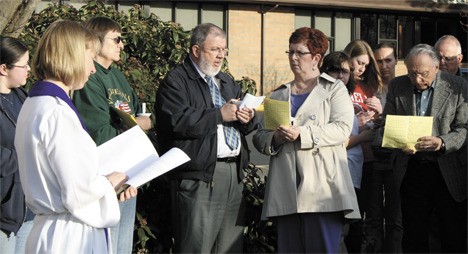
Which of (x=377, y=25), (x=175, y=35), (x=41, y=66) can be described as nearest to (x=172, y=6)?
(x=377, y=25)

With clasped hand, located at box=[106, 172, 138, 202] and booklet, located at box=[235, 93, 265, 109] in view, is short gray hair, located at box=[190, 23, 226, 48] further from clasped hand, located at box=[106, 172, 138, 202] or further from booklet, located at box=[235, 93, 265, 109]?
clasped hand, located at box=[106, 172, 138, 202]

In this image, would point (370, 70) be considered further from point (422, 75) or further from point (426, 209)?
point (426, 209)

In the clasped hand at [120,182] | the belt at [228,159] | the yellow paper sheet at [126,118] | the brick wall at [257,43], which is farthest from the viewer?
the brick wall at [257,43]

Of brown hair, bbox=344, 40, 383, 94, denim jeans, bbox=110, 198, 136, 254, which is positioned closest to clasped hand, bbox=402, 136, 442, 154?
brown hair, bbox=344, 40, 383, 94

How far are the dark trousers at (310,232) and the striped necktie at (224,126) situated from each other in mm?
712

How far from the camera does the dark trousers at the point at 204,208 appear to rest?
21.7 ft

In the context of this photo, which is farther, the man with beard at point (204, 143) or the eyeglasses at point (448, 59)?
the eyeglasses at point (448, 59)

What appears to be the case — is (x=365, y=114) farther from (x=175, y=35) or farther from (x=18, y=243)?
(x=18, y=243)

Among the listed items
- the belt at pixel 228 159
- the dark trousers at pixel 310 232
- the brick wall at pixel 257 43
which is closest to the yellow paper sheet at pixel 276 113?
the belt at pixel 228 159

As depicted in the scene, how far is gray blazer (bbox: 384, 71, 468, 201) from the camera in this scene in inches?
274

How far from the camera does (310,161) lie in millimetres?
6473

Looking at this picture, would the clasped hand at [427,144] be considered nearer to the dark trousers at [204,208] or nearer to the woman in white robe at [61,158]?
the dark trousers at [204,208]

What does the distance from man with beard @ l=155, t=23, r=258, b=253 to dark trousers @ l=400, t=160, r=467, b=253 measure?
57.7 inches

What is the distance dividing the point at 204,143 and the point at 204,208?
534mm
